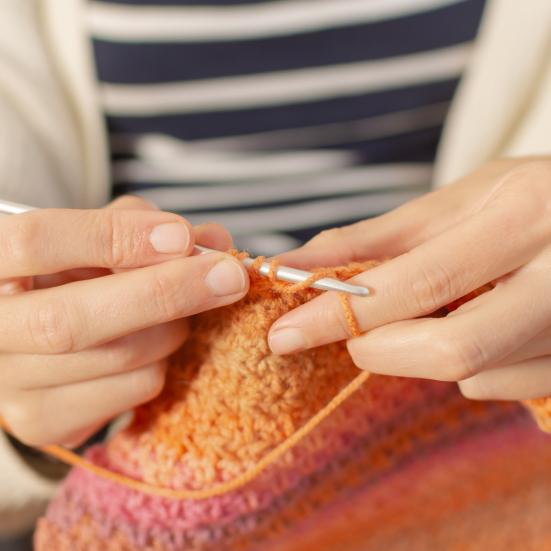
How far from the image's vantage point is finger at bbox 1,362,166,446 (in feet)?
1.57

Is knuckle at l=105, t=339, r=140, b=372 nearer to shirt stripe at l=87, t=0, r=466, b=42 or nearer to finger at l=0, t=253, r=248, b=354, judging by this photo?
finger at l=0, t=253, r=248, b=354

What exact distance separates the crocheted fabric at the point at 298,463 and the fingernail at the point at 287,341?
0.04 feet

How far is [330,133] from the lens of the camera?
804mm

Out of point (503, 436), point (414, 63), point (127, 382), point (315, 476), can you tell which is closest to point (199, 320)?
point (127, 382)

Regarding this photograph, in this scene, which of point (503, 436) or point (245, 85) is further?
point (245, 85)

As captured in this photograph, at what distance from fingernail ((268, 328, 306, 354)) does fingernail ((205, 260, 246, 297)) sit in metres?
0.05

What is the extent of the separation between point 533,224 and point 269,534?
34 centimetres

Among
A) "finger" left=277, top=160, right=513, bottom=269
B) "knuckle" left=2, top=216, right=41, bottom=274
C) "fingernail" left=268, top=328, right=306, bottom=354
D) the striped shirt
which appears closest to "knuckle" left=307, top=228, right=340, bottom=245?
"finger" left=277, top=160, right=513, bottom=269

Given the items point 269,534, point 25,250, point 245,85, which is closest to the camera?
point 25,250

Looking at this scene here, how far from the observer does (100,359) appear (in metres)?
0.46

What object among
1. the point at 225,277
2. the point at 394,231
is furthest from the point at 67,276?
the point at 394,231

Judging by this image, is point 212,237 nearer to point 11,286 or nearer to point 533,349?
point 11,286

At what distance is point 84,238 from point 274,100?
0.43m

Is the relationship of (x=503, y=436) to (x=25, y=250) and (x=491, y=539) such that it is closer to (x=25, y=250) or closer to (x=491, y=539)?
(x=491, y=539)
